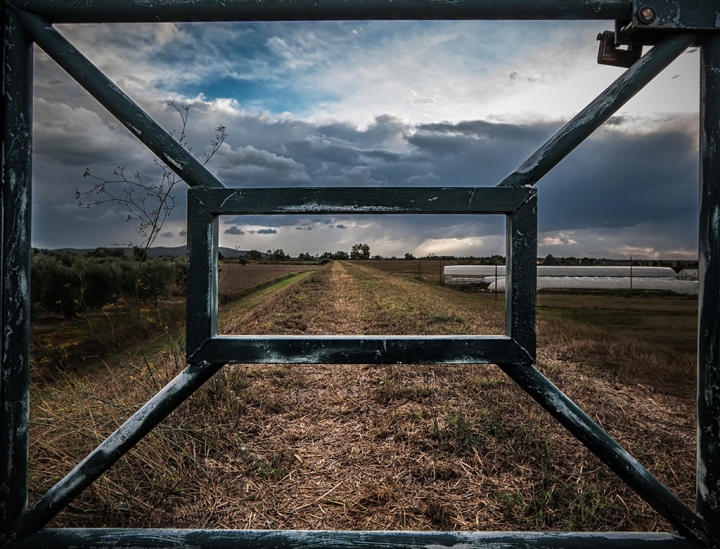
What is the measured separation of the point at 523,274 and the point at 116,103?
1.47 meters

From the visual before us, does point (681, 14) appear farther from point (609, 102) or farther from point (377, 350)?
point (377, 350)

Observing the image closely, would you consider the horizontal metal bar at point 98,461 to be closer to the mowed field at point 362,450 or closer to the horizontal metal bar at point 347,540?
the horizontal metal bar at point 347,540

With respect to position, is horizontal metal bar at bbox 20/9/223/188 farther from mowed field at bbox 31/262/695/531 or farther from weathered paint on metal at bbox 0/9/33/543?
mowed field at bbox 31/262/695/531

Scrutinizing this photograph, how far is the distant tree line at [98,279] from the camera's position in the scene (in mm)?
2990

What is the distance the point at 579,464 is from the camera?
2.26 metres

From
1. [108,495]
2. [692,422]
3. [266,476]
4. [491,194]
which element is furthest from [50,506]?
[692,422]

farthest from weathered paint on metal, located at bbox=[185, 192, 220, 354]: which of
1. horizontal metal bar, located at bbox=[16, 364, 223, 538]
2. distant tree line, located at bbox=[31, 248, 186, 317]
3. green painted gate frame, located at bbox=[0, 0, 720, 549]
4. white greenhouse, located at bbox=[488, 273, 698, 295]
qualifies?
white greenhouse, located at bbox=[488, 273, 698, 295]

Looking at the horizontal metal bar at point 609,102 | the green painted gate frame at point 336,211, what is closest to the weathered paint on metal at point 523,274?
the green painted gate frame at point 336,211

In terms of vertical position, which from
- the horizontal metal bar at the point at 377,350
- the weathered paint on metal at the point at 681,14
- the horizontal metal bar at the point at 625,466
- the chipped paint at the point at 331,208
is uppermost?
the weathered paint on metal at the point at 681,14

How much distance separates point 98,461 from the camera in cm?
126

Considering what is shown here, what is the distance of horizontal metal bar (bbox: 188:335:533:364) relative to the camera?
1272 mm

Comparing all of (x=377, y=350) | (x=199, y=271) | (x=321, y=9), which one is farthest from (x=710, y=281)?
(x=199, y=271)

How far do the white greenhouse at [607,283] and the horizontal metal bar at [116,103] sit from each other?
1387 centimetres

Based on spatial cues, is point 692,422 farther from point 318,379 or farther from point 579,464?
point 318,379
